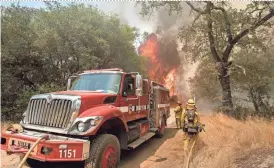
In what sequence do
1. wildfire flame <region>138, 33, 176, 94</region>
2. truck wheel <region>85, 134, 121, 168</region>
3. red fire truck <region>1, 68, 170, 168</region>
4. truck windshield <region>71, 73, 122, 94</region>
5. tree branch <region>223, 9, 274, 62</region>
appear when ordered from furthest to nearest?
wildfire flame <region>138, 33, 176, 94</region> < tree branch <region>223, 9, 274, 62</region> < truck windshield <region>71, 73, 122, 94</region> < truck wheel <region>85, 134, 121, 168</region> < red fire truck <region>1, 68, 170, 168</region>

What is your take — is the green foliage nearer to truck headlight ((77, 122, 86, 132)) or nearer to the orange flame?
truck headlight ((77, 122, 86, 132))

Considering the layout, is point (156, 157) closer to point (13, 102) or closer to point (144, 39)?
point (13, 102)

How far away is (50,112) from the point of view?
19.7 ft

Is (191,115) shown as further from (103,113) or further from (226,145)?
(103,113)

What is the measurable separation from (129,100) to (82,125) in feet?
8.48

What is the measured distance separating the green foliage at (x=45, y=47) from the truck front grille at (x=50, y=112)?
26.9ft

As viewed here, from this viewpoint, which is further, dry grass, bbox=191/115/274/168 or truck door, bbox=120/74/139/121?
truck door, bbox=120/74/139/121

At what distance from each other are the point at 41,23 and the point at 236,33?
12029 millimetres

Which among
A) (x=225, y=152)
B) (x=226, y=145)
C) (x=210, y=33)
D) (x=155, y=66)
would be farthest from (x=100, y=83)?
(x=155, y=66)

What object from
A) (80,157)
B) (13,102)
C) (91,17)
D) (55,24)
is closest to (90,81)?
(80,157)

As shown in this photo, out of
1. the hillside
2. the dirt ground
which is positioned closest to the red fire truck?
the dirt ground

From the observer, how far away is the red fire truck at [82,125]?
16.9ft

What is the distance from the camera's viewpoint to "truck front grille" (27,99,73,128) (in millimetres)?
5777

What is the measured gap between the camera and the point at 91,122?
5.58 metres
